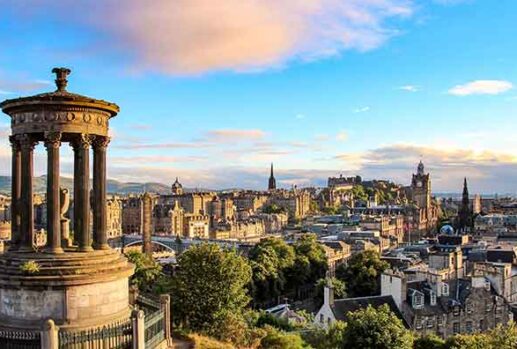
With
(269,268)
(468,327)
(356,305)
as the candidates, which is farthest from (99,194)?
(269,268)

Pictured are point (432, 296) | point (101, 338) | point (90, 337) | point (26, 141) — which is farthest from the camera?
point (432, 296)

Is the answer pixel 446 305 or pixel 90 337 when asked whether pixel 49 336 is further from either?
pixel 446 305

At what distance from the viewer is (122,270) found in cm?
1755

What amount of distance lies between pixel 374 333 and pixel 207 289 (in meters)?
8.76

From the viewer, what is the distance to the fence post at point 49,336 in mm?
14844

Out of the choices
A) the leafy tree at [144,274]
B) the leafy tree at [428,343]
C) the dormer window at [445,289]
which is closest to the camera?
the leafy tree at [428,343]

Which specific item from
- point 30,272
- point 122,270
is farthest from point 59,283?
point 122,270

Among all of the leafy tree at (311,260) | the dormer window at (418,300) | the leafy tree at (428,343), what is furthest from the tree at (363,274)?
the leafy tree at (428,343)

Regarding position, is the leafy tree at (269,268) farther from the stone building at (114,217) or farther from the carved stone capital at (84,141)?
the stone building at (114,217)

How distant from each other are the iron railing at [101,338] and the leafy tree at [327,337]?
58.9 feet

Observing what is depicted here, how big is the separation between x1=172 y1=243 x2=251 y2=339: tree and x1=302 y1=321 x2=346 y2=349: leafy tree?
5.65 m

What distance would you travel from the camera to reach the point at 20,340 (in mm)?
15609

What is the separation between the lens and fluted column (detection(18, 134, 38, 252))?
57.2ft

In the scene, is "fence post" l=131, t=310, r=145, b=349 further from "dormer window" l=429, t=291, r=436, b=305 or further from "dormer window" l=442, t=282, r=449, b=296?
"dormer window" l=442, t=282, r=449, b=296
